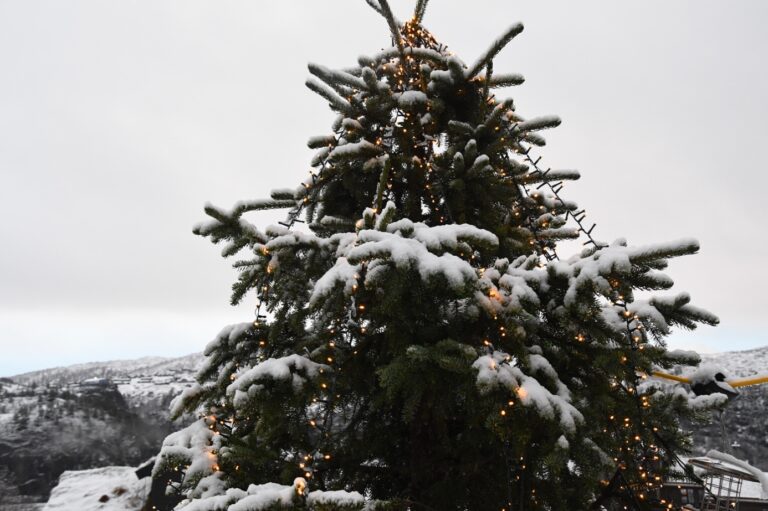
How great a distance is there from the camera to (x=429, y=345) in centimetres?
256

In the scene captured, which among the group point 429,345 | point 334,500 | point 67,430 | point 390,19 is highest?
point 390,19

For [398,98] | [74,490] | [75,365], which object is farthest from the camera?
[75,365]

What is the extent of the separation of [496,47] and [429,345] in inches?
113

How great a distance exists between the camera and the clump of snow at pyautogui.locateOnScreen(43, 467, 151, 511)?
21141mm

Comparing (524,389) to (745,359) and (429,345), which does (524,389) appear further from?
(745,359)

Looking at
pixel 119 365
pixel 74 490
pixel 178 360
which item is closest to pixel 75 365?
pixel 119 365

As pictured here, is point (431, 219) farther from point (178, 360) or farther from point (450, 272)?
point (178, 360)

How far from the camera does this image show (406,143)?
4.66 metres

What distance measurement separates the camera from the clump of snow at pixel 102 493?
2114cm

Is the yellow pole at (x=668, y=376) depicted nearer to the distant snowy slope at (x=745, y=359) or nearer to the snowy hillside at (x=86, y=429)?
the snowy hillside at (x=86, y=429)

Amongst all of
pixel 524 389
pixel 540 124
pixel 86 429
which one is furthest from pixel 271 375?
Result: pixel 86 429

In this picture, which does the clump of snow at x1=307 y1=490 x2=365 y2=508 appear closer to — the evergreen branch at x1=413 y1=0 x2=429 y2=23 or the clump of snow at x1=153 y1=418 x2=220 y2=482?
the clump of snow at x1=153 y1=418 x2=220 y2=482

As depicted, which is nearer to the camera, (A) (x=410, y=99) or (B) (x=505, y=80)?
(A) (x=410, y=99)

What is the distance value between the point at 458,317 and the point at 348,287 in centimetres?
92
